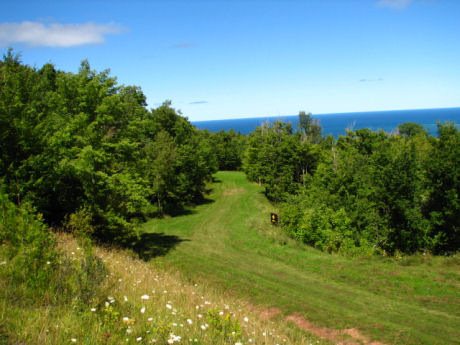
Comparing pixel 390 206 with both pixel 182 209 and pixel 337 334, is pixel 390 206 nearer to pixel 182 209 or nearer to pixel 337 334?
pixel 337 334

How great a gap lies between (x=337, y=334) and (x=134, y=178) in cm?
1487

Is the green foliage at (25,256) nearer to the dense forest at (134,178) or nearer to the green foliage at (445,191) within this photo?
the dense forest at (134,178)

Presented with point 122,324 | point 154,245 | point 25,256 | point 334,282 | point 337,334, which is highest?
point 25,256

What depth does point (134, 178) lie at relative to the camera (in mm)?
20109

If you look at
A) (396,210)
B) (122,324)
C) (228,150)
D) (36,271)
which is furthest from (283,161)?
(122,324)

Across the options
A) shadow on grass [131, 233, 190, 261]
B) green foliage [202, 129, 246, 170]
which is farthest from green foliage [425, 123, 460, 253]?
green foliage [202, 129, 246, 170]

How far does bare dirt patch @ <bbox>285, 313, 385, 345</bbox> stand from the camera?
31.0 feet

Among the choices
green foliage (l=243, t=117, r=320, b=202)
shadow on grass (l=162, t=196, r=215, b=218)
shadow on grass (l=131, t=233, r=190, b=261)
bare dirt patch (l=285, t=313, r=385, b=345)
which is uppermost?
green foliage (l=243, t=117, r=320, b=202)

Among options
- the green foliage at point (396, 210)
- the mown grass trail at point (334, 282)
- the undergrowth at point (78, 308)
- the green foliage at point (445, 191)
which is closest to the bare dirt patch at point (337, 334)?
the mown grass trail at point (334, 282)

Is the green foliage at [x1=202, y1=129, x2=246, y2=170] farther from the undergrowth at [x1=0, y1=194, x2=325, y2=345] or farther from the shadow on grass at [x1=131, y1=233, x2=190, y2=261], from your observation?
the undergrowth at [x1=0, y1=194, x2=325, y2=345]

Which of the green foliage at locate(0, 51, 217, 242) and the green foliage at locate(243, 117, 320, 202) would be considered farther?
the green foliage at locate(243, 117, 320, 202)

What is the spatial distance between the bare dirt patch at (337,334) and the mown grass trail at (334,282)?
258 mm

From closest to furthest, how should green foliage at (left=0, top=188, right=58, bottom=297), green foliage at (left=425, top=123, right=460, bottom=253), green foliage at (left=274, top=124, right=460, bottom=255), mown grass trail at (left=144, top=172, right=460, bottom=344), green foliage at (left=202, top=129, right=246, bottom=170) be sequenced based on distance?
1. green foliage at (left=0, top=188, right=58, bottom=297)
2. mown grass trail at (left=144, top=172, right=460, bottom=344)
3. green foliage at (left=425, top=123, right=460, bottom=253)
4. green foliage at (left=274, top=124, right=460, bottom=255)
5. green foliage at (left=202, top=129, right=246, bottom=170)

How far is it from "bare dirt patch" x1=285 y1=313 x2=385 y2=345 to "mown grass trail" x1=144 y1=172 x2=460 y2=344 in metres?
0.26
